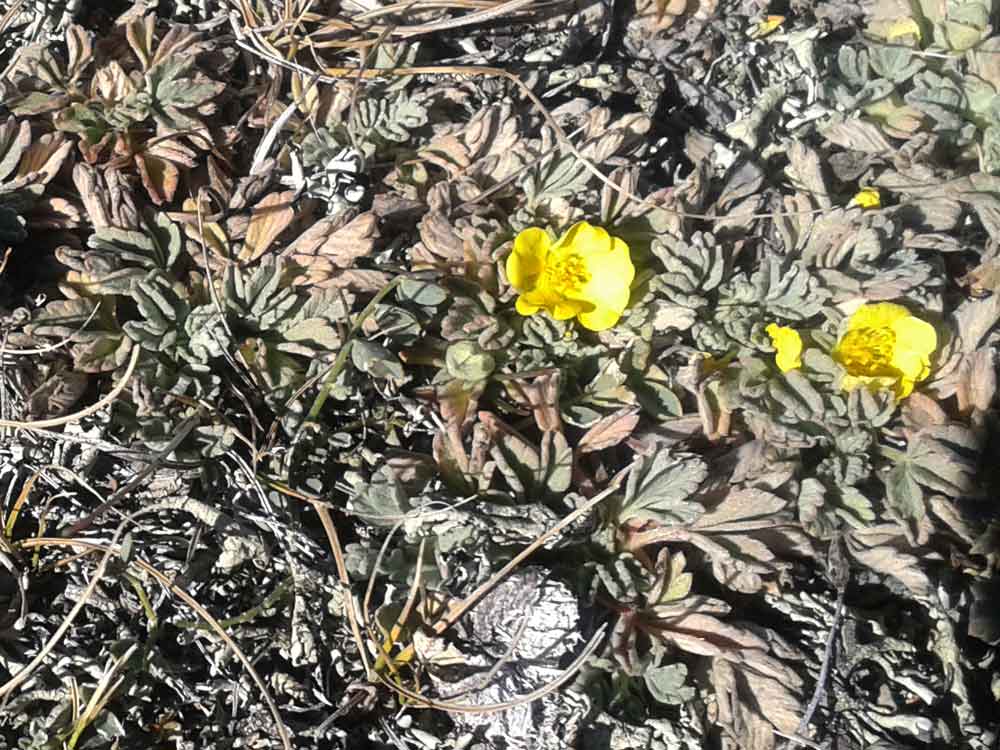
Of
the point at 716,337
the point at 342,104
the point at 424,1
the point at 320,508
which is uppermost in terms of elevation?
the point at 424,1

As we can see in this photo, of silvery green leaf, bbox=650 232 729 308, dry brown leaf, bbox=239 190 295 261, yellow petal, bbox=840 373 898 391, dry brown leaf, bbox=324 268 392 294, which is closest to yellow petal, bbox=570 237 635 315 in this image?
silvery green leaf, bbox=650 232 729 308

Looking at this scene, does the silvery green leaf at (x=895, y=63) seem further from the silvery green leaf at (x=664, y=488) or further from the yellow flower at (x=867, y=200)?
the silvery green leaf at (x=664, y=488)

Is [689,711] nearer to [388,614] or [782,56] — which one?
[388,614]

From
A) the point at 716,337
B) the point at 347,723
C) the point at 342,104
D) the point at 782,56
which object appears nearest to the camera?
the point at 347,723

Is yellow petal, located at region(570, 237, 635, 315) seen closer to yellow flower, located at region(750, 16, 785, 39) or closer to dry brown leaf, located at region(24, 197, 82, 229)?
yellow flower, located at region(750, 16, 785, 39)

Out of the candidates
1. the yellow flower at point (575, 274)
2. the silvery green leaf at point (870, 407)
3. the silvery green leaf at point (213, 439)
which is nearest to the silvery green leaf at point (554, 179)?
the yellow flower at point (575, 274)

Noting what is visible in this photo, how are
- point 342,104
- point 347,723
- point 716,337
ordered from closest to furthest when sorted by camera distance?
1. point 347,723
2. point 716,337
3. point 342,104

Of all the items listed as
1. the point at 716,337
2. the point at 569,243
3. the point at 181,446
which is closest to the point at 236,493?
the point at 181,446
